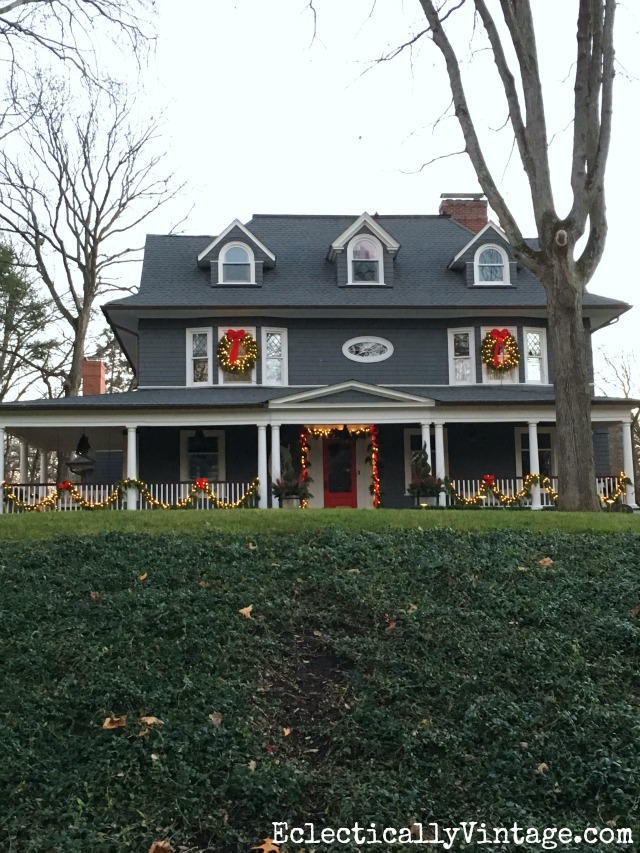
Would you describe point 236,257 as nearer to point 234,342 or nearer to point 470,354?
point 234,342

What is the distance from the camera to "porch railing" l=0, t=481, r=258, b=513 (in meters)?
19.5

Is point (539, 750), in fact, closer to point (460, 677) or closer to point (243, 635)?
point (460, 677)

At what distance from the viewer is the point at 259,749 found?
20.0 ft

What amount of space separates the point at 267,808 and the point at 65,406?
15407 mm

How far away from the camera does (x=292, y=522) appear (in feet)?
40.2

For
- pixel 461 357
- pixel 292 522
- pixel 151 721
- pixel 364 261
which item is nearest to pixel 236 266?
pixel 364 261

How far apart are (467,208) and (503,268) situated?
482 centimetres

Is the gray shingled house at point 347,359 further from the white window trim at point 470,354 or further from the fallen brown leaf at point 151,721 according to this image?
the fallen brown leaf at point 151,721

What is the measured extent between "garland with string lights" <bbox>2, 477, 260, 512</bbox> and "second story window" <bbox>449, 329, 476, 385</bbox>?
593cm

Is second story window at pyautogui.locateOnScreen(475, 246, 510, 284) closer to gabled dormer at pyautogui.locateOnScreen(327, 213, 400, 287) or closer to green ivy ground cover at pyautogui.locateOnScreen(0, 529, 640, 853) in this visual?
gabled dormer at pyautogui.locateOnScreen(327, 213, 400, 287)

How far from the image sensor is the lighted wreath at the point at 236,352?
21.6m

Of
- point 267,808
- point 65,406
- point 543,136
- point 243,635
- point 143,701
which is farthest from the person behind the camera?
point 65,406

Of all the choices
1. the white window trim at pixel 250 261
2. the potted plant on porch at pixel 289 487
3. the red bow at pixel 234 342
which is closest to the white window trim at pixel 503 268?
the white window trim at pixel 250 261

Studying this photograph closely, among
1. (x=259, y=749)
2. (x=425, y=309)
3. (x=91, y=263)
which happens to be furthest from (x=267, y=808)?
(x=91, y=263)
